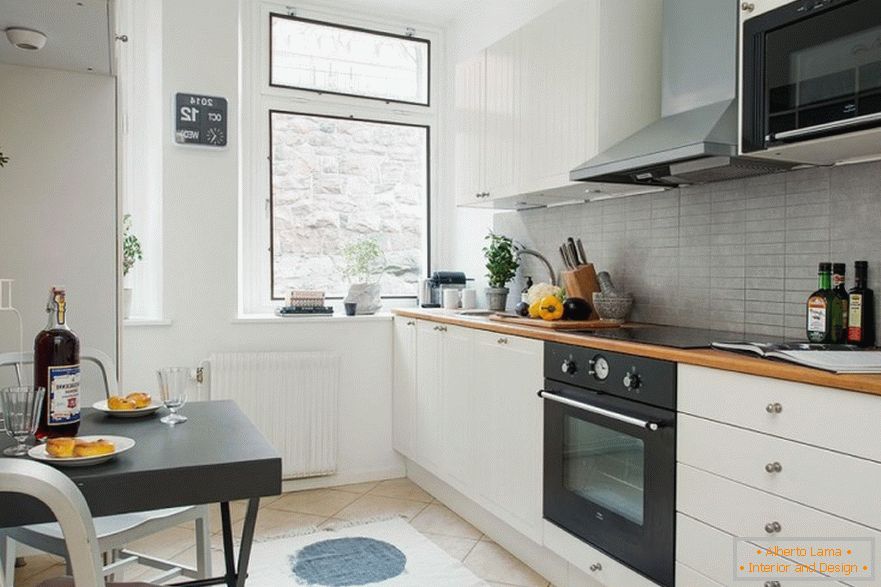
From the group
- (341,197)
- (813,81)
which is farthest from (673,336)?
(341,197)

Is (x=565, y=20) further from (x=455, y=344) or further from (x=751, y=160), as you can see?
(x=455, y=344)

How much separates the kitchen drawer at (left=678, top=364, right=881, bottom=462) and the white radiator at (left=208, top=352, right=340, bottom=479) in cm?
227

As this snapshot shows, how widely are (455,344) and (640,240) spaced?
0.96 m

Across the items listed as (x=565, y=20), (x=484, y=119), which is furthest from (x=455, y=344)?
(x=565, y=20)

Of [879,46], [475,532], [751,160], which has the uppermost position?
[879,46]

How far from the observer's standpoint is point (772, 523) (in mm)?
1620

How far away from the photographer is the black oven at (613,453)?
1.95 metres

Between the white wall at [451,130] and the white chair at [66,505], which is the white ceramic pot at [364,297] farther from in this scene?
the white chair at [66,505]

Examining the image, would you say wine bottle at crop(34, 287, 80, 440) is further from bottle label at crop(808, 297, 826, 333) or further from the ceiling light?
bottle label at crop(808, 297, 826, 333)

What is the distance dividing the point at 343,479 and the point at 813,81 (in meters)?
3.04

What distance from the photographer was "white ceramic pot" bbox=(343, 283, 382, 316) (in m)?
3.94

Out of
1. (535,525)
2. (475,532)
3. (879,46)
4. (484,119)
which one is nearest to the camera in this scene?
(879,46)

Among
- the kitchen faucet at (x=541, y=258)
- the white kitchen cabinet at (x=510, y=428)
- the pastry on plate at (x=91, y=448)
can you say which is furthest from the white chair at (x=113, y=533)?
the kitchen faucet at (x=541, y=258)

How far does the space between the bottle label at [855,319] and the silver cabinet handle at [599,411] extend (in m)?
0.62
